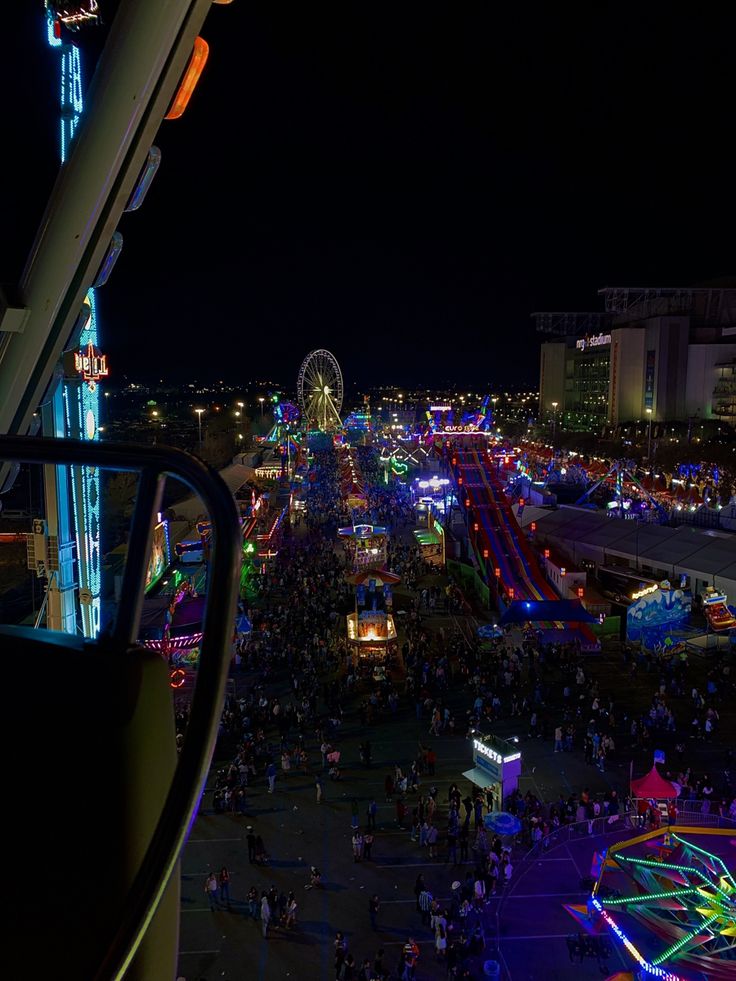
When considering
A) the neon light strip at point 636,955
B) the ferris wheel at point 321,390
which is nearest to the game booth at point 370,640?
the neon light strip at point 636,955

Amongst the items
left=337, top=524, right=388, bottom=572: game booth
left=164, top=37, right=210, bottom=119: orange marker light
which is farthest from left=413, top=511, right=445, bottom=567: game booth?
left=164, top=37, right=210, bottom=119: orange marker light

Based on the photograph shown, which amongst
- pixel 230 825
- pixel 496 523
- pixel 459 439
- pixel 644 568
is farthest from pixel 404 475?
pixel 230 825

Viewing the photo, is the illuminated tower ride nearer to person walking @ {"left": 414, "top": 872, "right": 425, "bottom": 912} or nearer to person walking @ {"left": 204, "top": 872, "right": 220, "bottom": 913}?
person walking @ {"left": 204, "top": 872, "right": 220, "bottom": 913}

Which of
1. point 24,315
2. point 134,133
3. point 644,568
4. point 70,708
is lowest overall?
point 644,568

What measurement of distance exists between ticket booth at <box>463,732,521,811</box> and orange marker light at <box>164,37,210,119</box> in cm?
1045

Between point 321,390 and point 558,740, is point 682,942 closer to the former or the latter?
point 558,740

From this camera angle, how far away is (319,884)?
10.3 meters

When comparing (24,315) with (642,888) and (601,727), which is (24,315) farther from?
(601,727)

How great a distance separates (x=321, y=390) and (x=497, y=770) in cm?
5797

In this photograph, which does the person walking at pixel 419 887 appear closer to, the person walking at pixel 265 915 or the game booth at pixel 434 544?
the person walking at pixel 265 915

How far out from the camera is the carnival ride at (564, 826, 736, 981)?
831 centimetres

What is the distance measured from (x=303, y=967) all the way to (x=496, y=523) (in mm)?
19603

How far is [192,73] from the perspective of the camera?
4.79 m

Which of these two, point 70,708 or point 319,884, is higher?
point 70,708
